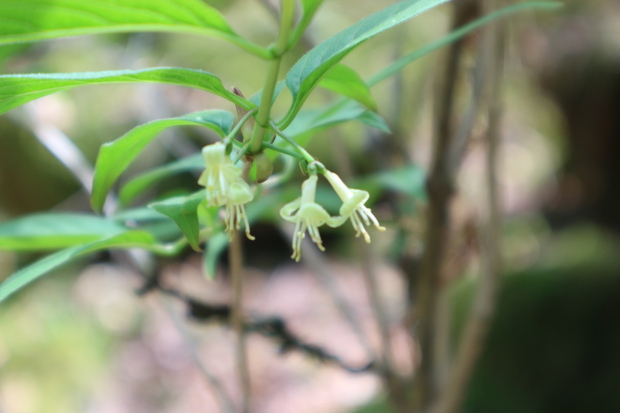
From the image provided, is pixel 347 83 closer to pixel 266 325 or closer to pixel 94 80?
pixel 94 80

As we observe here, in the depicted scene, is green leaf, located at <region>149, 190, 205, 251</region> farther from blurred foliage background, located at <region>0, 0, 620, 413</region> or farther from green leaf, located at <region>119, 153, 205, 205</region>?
blurred foliage background, located at <region>0, 0, 620, 413</region>

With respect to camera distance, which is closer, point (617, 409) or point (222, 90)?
point (222, 90)

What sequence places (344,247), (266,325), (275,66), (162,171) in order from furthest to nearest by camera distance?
(344,247) → (266,325) → (162,171) → (275,66)

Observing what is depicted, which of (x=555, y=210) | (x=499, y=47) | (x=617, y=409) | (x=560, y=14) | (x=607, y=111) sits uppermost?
(x=560, y=14)

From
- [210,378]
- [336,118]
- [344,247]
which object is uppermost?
[344,247]

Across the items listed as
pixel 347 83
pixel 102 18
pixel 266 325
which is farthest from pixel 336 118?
pixel 266 325

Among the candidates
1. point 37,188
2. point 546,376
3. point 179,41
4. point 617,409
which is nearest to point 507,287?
point 546,376

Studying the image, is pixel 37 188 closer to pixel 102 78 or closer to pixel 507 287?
pixel 507 287
